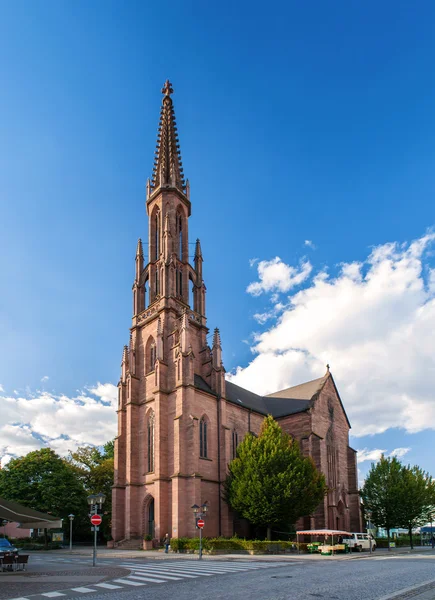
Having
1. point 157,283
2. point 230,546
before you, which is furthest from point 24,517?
point 157,283

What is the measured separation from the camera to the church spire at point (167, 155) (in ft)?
190

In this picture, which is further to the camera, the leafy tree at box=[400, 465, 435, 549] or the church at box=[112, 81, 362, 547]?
the leafy tree at box=[400, 465, 435, 549]

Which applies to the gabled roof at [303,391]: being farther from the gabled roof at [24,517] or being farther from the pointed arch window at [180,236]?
the gabled roof at [24,517]

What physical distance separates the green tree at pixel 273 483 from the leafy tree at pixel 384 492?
592 inches

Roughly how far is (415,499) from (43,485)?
124 feet

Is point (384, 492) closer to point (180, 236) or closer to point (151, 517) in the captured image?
point (151, 517)

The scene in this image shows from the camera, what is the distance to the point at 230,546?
115 feet

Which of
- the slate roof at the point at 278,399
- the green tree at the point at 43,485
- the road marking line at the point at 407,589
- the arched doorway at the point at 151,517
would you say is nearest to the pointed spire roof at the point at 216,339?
the slate roof at the point at 278,399

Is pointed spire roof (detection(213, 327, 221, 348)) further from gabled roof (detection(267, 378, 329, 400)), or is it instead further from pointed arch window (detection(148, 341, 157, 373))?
gabled roof (detection(267, 378, 329, 400))

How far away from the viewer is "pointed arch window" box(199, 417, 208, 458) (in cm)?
4343

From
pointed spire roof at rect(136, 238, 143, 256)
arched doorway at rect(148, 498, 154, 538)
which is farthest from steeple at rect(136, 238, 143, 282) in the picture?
arched doorway at rect(148, 498, 154, 538)

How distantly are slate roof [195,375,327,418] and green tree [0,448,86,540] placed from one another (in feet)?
60.5

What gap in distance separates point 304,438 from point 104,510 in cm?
2721

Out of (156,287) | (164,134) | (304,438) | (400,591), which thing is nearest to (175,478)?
(304,438)
